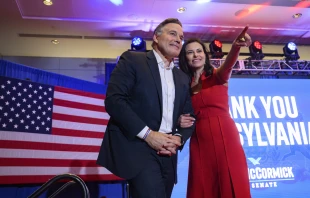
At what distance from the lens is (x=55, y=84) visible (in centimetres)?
359

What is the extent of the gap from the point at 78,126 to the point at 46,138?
448 mm

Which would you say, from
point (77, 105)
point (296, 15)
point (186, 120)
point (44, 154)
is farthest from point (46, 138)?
point (296, 15)

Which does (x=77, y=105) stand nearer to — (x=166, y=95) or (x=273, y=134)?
(x=166, y=95)

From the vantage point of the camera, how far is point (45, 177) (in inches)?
125

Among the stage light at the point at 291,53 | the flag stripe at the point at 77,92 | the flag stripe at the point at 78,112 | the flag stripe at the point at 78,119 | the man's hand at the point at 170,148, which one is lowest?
the man's hand at the point at 170,148

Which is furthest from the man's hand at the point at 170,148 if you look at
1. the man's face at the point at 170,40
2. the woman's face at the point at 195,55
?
the woman's face at the point at 195,55

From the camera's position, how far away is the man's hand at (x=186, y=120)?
1604 mm

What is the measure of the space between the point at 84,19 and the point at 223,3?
2591 mm

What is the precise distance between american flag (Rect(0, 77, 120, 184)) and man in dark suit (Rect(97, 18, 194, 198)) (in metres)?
2.08

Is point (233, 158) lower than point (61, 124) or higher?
lower

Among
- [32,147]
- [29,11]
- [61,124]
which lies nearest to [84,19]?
[29,11]

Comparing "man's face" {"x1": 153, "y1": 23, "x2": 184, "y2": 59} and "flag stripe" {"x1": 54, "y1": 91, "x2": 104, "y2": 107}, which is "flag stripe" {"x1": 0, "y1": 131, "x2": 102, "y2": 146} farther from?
"man's face" {"x1": 153, "y1": 23, "x2": 184, "y2": 59}

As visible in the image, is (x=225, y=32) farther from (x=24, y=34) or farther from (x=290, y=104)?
(x=24, y=34)

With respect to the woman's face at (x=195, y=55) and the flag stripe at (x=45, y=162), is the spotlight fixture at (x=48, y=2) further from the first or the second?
the woman's face at (x=195, y=55)
